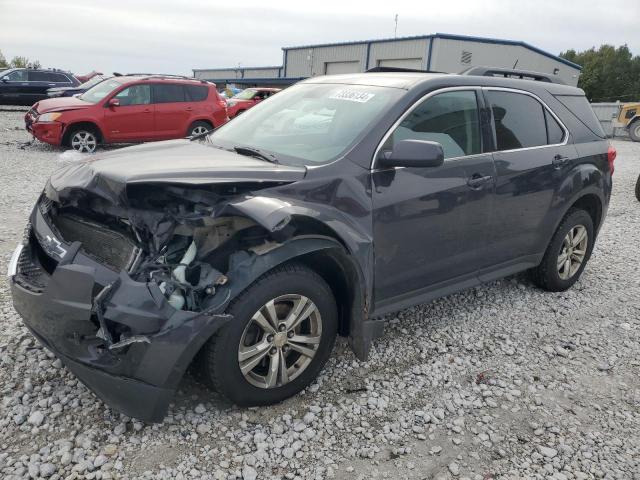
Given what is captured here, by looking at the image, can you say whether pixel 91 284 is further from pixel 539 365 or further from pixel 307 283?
pixel 539 365

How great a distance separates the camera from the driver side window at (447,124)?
3250 millimetres

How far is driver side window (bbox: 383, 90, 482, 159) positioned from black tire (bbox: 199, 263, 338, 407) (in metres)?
0.99

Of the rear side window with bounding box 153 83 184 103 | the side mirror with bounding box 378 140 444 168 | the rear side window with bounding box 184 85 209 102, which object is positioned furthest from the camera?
the rear side window with bounding box 184 85 209 102

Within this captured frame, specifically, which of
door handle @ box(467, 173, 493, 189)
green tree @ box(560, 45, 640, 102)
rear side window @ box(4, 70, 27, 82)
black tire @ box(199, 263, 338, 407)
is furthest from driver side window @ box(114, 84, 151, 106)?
green tree @ box(560, 45, 640, 102)

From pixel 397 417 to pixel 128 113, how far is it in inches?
419

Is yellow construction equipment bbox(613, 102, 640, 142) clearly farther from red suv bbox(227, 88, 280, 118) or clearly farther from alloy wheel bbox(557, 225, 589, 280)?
alloy wheel bbox(557, 225, 589, 280)

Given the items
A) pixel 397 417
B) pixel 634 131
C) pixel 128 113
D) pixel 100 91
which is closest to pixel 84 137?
pixel 128 113

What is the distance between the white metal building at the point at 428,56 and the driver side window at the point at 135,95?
17.4 meters

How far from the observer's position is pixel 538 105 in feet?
13.9

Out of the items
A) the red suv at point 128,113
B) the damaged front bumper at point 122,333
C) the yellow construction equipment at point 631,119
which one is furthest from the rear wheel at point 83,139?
the yellow construction equipment at point 631,119

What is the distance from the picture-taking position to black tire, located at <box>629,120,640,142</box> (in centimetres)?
2294

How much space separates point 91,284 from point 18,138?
13.6 metres

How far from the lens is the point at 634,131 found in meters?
23.2

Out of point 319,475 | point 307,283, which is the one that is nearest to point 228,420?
point 319,475
